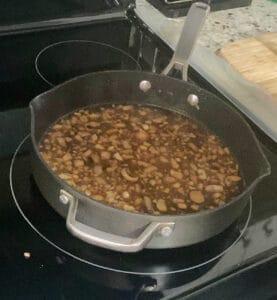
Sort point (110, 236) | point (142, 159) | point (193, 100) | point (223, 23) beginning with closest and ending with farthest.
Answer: point (110, 236), point (142, 159), point (193, 100), point (223, 23)

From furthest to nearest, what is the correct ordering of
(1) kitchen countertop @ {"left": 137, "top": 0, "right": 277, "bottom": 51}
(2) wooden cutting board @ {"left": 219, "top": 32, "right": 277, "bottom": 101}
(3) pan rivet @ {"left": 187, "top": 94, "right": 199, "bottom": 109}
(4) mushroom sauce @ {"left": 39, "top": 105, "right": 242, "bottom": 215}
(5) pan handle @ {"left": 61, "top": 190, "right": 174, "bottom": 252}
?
(1) kitchen countertop @ {"left": 137, "top": 0, "right": 277, "bottom": 51}
(2) wooden cutting board @ {"left": 219, "top": 32, "right": 277, "bottom": 101}
(3) pan rivet @ {"left": 187, "top": 94, "right": 199, "bottom": 109}
(4) mushroom sauce @ {"left": 39, "top": 105, "right": 242, "bottom": 215}
(5) pan handle @ {"left": 61, "top": 190, "right": 174, "bottom": 252}

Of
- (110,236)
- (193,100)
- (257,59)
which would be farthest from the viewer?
(257,59)

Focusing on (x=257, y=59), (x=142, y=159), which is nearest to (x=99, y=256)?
(x=142, y=159)

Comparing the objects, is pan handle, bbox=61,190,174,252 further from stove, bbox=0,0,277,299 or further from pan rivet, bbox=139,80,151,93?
pan rivet, bbox=139,80,151,93

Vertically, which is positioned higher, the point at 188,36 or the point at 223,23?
the point at 188,36

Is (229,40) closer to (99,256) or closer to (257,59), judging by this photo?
(257,59)

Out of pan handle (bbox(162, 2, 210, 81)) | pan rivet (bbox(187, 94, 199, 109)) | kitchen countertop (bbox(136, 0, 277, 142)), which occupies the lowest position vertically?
kitchen countertop (bbox(136, 0, 277, 142))

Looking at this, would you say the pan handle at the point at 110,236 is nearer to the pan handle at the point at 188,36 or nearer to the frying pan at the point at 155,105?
the frying pan at the point at 155,105

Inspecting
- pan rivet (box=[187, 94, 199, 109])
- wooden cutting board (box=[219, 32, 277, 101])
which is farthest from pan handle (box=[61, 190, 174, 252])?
wooden cutting board (box=[219, 32, 277, 101])
